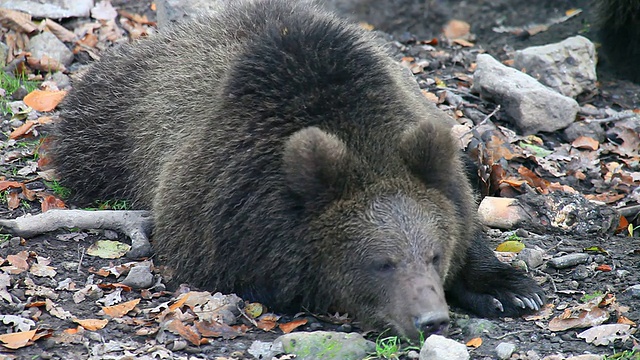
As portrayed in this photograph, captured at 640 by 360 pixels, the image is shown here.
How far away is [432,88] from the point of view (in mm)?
9484

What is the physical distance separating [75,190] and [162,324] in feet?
8.53

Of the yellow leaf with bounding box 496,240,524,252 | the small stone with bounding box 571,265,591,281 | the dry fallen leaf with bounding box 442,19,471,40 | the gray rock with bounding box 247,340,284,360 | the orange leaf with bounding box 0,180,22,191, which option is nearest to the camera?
the gray rock with bounding box 247,340,284,360

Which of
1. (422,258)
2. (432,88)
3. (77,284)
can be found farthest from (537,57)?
(77,284)

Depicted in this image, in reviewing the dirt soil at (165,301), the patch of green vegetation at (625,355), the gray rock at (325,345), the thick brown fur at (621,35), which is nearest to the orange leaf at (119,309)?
the dirt soil at (165,301)

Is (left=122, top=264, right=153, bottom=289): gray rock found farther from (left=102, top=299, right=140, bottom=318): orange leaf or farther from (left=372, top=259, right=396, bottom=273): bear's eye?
(left=372, top=259, right=396, bottom=273): bear's eye

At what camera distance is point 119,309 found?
5.73 meters

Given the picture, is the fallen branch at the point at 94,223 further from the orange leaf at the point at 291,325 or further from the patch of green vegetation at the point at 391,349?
the patch of green vegetation at the point at 391,349

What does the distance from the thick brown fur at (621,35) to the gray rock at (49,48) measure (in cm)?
629

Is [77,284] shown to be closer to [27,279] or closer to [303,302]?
[27,279]

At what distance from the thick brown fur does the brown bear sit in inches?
198

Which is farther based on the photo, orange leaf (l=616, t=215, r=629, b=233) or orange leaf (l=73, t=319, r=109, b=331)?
orange leaf (l=616, t=215, r=629, b=233)

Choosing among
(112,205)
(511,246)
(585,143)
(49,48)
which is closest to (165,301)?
(112,205)

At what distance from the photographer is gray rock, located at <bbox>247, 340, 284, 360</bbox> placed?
523 centimetres

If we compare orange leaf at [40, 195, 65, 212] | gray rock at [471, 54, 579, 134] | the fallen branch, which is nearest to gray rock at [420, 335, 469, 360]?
the fallen branch
